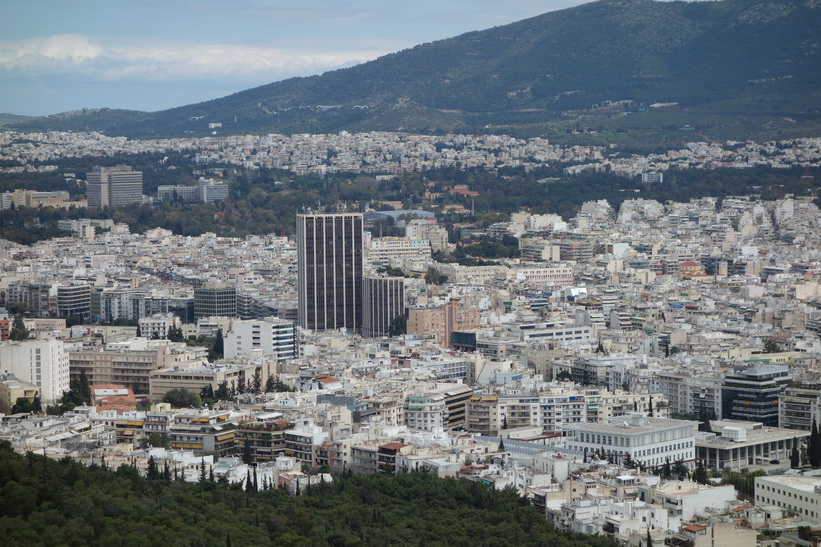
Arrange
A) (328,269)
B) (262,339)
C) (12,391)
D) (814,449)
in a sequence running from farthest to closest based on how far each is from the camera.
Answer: (328,269) → (262,339) → (12,391) → (814,449)

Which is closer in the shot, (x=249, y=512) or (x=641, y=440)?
(x=249, y=512)

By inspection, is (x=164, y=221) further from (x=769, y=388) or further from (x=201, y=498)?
(x=201, y=498)

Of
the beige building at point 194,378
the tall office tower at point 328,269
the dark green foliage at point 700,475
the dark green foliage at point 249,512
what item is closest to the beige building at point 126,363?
the beige building at point 194,378

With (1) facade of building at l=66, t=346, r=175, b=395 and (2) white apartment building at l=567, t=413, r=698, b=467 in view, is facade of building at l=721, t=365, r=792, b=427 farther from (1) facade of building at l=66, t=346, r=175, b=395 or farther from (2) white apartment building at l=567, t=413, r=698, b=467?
(1) facade of building at l=66, t=346, r=175, b=395

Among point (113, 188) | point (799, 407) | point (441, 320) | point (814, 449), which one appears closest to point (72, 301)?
point (441, 320)

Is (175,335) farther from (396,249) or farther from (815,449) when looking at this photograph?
(396,249)

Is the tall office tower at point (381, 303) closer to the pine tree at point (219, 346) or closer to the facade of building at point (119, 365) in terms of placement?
the pine tree at point (219, 346)
